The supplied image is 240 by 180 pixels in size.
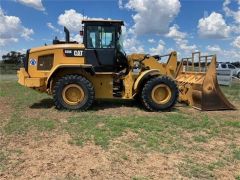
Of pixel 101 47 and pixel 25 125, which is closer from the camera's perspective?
pixel 25 125

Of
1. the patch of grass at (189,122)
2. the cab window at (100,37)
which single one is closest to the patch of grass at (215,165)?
the patch of grass at (189,122)

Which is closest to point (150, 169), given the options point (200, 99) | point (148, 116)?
point (148, 116)

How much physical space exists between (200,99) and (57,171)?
274 inches

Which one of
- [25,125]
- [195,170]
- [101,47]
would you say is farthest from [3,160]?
[101,47]

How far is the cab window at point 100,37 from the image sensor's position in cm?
1188

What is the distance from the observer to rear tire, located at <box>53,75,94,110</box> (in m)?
11.4

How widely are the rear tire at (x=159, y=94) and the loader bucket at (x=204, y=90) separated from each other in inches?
32.0

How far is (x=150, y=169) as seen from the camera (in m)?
6.01

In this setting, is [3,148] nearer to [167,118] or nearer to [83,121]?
[83,121]

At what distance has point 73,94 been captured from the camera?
11.5 m

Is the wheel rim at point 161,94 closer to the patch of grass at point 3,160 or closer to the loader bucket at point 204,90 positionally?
the loader bucket at point 204,90

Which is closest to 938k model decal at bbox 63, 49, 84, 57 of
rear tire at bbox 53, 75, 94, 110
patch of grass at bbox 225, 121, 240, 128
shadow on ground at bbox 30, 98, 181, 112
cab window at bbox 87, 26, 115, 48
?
cab window at bbox 87, 26, 115, 48

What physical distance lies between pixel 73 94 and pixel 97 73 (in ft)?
3.29

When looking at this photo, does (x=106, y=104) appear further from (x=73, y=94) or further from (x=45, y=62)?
(x=45, y=62)
